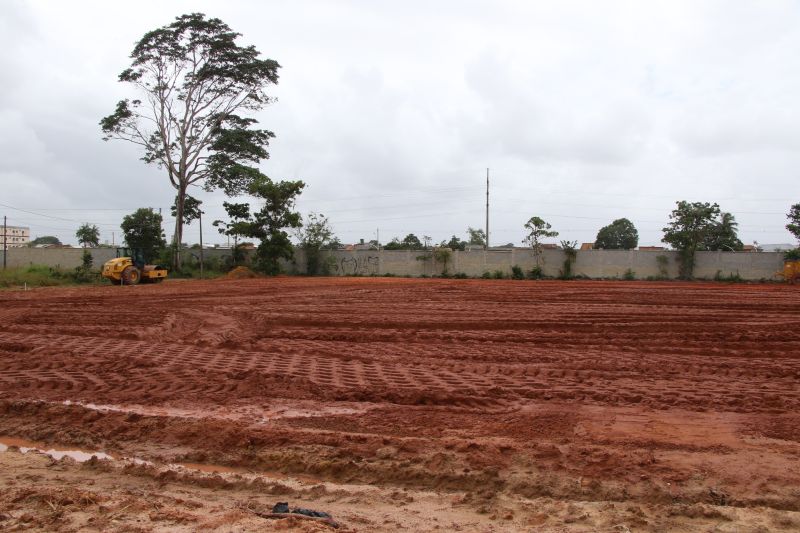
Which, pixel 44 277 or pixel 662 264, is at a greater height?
pixel 662 264

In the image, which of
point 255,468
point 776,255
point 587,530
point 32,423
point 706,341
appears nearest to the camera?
point 587,530

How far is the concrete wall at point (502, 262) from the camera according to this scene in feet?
111

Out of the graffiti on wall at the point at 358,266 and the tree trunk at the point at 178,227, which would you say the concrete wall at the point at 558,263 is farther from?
the tree trunk at the point at 178,227

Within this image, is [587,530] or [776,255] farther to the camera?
[776,255]

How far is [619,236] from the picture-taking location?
67125 mm

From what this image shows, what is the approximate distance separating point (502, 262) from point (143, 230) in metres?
23.2

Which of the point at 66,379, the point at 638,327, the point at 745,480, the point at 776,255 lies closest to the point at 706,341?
the point at 638,327

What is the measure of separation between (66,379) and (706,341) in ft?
34.7

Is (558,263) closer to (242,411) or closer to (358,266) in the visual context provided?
(358,266)

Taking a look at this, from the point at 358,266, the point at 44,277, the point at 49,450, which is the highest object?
the point at 358,266

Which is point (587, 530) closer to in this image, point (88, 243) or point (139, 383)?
point (139, 383)

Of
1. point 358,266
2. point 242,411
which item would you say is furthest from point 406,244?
point 242,411

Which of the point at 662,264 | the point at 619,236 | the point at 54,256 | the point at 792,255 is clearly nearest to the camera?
the point at 792,255

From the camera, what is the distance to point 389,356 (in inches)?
365
